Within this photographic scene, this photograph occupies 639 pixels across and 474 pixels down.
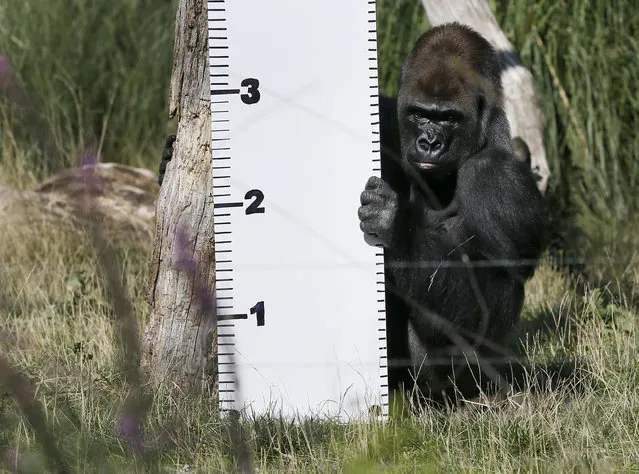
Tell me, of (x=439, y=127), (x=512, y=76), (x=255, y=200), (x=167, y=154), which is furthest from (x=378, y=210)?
(x=512, y=76)

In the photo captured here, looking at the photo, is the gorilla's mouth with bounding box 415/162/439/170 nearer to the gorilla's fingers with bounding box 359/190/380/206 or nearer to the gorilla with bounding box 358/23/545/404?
the gorilla with bounding box 358/23/545/404

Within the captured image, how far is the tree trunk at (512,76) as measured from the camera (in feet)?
15.9

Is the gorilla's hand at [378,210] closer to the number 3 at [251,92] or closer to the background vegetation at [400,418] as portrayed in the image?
the number 3 at [251,92]

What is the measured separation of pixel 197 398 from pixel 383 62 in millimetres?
3635

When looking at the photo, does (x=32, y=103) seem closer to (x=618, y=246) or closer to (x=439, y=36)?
(x=439, y=36)

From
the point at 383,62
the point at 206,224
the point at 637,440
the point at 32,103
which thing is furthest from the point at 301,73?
the point at 383,62

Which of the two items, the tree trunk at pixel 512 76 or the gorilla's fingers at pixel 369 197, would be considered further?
the tree trunk at pixel 512 76

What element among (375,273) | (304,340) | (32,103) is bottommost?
(304,340)

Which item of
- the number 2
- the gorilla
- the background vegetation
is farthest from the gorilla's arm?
the number 2

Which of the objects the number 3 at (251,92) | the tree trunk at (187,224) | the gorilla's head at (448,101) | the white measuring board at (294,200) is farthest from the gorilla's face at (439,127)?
the tree trunk at (187,224)

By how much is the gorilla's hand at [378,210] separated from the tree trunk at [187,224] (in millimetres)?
503

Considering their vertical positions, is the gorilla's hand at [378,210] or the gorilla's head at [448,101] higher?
the gorilla's head at [448,101]

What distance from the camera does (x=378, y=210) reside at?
3016 millimetres

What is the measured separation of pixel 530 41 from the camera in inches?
238
